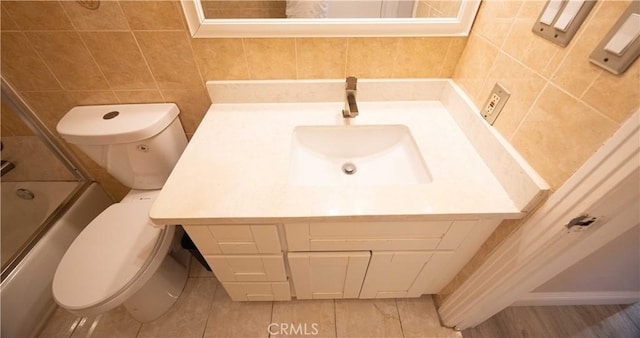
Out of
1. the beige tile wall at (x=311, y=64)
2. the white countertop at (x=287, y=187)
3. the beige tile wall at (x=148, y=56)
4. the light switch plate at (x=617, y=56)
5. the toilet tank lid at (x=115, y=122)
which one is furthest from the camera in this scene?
the toilet tank lid at (x=115, y=122)

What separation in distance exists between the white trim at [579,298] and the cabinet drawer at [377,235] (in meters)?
0.75

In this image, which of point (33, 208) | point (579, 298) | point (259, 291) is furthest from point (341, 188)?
point (33, 208)

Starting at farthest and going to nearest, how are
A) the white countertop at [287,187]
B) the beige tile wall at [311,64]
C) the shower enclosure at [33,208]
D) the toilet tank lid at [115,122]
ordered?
the shower enclosure at [33,208] → the toilet tank lid at [115,122] → the white countertop at [287,187] → the beige tile wall at [311,64]

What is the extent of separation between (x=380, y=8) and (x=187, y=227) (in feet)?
3.19

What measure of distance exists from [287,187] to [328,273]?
0.44 meters

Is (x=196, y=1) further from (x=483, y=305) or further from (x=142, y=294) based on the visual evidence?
(x=483, y=305)

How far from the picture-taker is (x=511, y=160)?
2.12ft

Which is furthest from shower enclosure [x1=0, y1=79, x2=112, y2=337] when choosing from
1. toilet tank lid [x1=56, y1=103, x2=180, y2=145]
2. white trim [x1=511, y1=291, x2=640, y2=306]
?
white trim [x1=511, y1=291, x2=640, y2=306]

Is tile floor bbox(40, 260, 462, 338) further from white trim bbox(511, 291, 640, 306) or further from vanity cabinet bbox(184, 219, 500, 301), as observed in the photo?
white trim bbox(511, 291, 640, 306)

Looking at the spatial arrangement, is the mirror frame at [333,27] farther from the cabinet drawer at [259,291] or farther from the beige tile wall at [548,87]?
the cabinet drawer at [259,291]

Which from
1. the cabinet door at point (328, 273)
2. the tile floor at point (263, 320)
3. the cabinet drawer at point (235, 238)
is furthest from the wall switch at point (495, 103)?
the tile floor at point (263, 320)

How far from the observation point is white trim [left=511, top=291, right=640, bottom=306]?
3.66 ft

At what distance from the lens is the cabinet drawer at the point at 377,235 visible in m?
0.70

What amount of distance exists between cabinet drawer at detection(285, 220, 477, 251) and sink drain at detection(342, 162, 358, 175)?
0.27 metres
